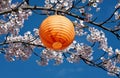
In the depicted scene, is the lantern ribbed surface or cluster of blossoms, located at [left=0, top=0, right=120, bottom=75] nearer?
the lantern ribbed surface

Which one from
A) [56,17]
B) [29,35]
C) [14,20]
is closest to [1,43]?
[14,20]

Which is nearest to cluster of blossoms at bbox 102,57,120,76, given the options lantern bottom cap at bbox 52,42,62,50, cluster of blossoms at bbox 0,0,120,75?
cluster of blossoms at bbox 0,0,120,75

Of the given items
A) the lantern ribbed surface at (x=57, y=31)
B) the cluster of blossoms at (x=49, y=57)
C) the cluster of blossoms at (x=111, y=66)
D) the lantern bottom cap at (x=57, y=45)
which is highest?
the cluster of blossoms at (x=49, y=57)

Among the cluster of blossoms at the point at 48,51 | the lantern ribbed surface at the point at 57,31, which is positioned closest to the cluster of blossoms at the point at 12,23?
the cluster of blossoms at the point at 48,51

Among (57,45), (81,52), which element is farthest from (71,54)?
A: (57,45)

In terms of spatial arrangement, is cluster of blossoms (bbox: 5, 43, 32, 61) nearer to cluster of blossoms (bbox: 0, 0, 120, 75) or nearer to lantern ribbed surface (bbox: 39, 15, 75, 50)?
cluster of blossoms (bbox: 0, 0, 120, 75)

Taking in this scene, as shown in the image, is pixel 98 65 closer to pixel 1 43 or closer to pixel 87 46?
pixel 87 46

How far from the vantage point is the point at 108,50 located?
12.2 metres

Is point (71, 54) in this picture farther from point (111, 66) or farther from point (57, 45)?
point (57, 45)

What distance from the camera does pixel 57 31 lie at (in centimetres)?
702

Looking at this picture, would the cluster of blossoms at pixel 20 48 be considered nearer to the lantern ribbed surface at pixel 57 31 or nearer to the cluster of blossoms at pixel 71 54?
the cluster of blossoms at pixel 71 54

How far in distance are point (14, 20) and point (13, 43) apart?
1.35 metres

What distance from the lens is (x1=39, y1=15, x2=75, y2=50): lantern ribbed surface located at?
7.03 m

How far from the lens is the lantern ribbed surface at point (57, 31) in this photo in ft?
23.1
